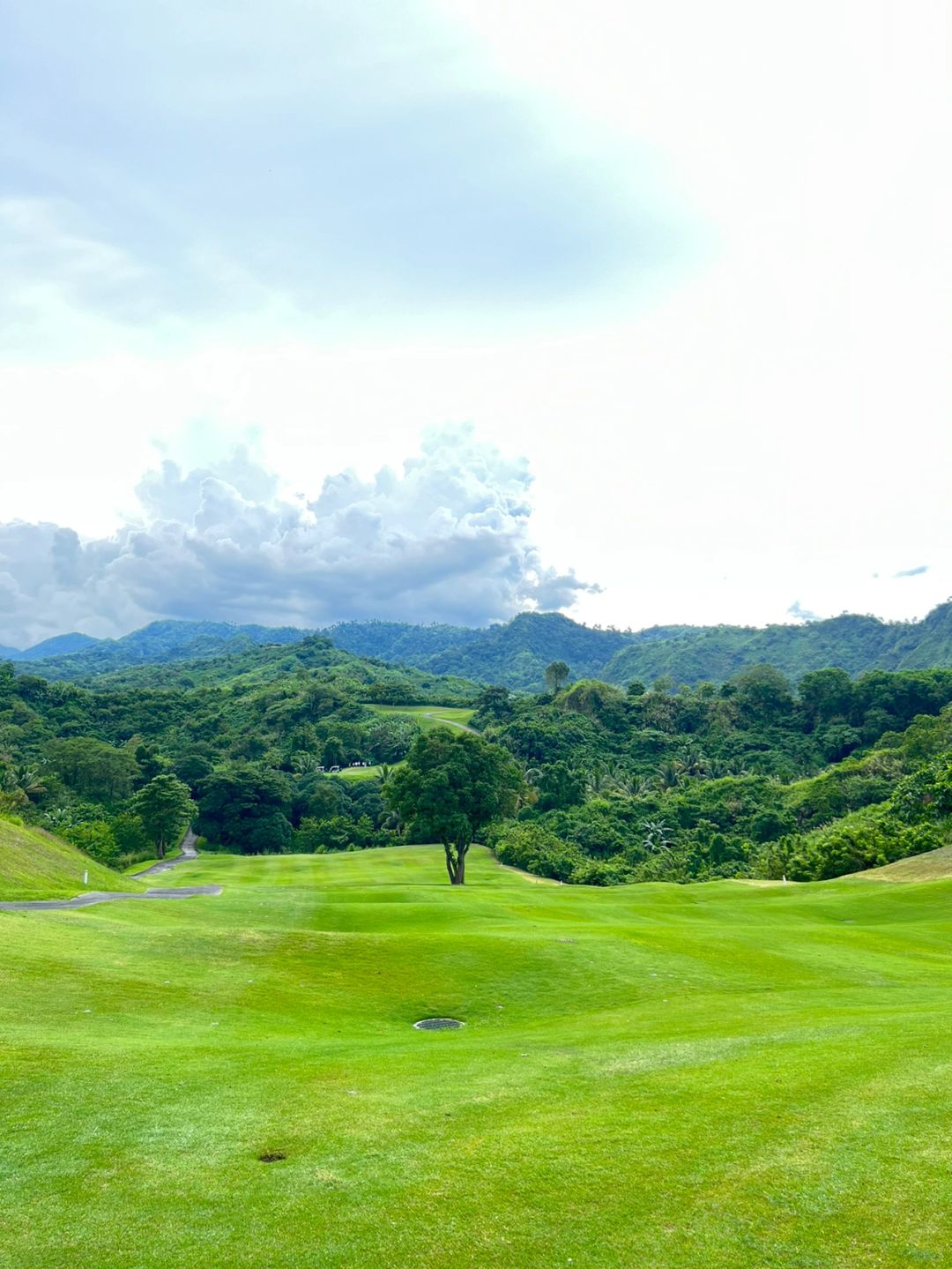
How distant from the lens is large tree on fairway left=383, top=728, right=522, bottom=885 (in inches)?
2309

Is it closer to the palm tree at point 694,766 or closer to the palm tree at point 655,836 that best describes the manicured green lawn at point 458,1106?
the palm tree at point 655,836

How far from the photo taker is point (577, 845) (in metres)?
91.2

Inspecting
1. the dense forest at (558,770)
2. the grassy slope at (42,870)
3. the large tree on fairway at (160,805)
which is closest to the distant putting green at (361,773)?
the dense forest at (558,770)

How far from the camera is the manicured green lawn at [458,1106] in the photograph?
7426 millimetres

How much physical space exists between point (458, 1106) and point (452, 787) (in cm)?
4877

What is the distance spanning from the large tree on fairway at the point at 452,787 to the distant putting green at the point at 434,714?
98633 mm

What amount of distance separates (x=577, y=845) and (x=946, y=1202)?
8606 cm

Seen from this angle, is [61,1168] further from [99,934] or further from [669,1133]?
[99,934]

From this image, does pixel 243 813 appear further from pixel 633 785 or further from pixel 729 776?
pixel 729 776

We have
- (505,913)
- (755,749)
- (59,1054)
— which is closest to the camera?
(59,1054)

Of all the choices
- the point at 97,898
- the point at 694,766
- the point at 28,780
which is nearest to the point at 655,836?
the point at 694,766

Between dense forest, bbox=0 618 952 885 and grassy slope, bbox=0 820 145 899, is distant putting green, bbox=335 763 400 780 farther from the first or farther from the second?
grassy slope, bbox=0 820 145 899

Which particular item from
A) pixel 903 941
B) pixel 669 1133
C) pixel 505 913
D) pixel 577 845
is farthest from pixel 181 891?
pixel 577 845

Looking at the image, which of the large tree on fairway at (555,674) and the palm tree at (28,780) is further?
the large tree on fairway at (555,674)
